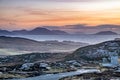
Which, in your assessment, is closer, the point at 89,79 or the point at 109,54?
the point at 89,79

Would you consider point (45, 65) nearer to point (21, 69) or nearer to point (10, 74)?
point (21, 69)

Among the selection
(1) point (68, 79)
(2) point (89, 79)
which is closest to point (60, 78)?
(1) point (68, 79)

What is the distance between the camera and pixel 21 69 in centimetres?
15525

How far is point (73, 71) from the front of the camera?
153750mm

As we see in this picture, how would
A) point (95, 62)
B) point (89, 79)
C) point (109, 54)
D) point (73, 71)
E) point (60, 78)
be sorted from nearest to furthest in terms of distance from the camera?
point (89, 79) → point (60, 78) → point (73, 71) → point (95, 62) → point (109, 54)

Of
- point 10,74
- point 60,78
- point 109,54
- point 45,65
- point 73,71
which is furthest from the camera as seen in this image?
point 109,54

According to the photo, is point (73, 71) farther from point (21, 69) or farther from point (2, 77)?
point (2, 77)

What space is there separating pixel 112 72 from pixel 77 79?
1886 centimetres

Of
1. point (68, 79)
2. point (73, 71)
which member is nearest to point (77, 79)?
point (68, 79)

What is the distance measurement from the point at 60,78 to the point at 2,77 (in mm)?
23120

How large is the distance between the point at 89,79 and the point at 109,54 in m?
77.4

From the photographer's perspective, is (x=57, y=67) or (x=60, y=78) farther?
(x=57, y=67)

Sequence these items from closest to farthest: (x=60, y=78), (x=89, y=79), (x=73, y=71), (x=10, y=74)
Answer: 1. (x=89, y=79)
2. (x=60, y=78)
3. (x=10, y=74)
4. (x=73, y=71)

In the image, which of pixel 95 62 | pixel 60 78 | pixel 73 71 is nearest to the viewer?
pixel 60 78
